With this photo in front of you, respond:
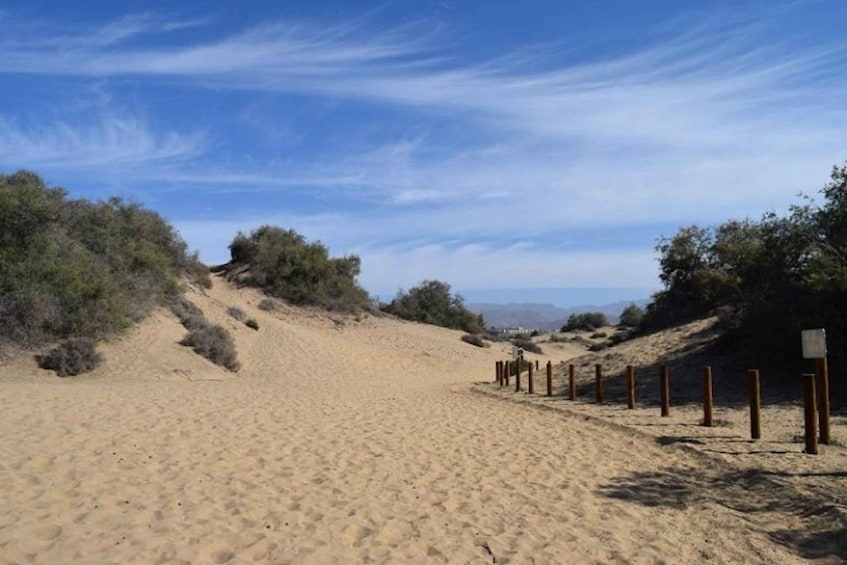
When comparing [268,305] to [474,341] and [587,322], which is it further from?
[587,322]

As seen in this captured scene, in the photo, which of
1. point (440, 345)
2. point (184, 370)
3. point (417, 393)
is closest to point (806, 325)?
point (417, 393)

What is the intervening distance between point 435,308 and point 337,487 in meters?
48.0

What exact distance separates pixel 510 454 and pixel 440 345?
99.2ft

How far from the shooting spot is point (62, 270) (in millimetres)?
19969

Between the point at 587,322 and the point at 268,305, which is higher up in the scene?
the point at 268,305

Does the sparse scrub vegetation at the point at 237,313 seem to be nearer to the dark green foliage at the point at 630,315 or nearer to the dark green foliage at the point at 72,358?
the dark green foliage at the point at 72,358

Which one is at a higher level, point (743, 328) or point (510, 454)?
point (743, 328)

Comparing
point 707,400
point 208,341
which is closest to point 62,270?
point 208,341

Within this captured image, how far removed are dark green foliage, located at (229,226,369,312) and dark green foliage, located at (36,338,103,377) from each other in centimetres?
2503

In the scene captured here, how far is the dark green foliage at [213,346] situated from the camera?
2395 cm

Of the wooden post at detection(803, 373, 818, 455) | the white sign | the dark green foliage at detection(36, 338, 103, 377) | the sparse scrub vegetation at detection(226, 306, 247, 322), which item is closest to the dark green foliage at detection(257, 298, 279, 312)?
the sparse scrub vegetation at detection(226, 306, 247, 322)

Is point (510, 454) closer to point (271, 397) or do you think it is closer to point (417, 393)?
point (271, 397)

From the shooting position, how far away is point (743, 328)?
56.5ft

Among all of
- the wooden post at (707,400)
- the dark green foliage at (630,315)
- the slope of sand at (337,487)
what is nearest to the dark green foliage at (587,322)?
the dark green foliage at (630,315)
